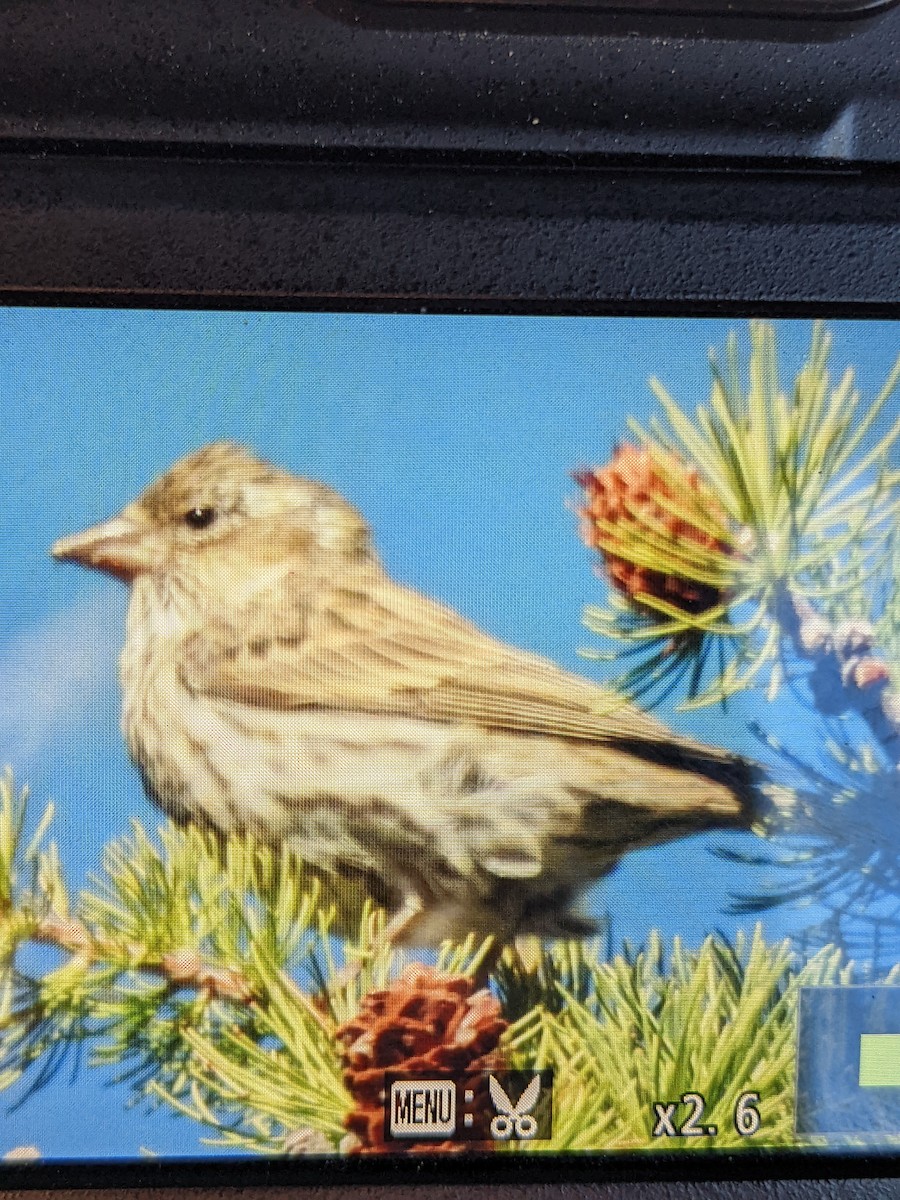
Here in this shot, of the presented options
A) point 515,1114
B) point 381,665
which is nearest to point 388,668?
point 381,665

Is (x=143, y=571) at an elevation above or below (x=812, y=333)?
below

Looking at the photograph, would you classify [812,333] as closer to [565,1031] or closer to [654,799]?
[654,799]

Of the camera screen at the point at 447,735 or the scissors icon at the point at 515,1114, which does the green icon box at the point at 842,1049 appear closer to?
the camera screen at the point at 447,735

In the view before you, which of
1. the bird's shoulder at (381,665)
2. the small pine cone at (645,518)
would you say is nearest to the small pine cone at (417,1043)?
the bird's shoulder at (381,665)

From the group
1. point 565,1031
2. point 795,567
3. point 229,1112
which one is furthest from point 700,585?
point 229,1112

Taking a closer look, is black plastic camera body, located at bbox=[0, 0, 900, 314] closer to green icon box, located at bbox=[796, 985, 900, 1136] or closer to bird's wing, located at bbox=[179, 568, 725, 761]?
bird's wing, located at bbox=[179, 568, 725, 761]

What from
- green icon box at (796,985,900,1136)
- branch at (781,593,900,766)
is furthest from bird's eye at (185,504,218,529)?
green icon box at (796,985,900,1136)
